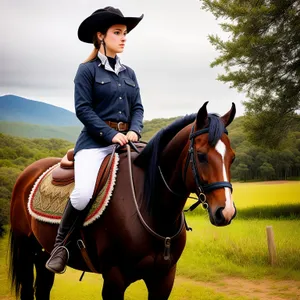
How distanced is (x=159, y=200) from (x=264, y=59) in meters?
5.13

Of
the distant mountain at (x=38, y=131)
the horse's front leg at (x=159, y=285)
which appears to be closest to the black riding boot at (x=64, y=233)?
the horse's front leg at (x=159, y=285)

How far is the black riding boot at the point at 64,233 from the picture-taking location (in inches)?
104

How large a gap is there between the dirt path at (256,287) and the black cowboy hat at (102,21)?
11.9 ft

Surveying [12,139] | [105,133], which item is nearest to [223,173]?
[105,133]

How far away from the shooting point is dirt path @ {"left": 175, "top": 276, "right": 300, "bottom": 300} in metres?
4.99

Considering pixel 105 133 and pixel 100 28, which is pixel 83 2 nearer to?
pixel 100 28

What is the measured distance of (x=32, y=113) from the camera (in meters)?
6.49

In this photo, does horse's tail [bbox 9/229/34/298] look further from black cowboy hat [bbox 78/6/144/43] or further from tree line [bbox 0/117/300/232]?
tree line [bbox 0/117/300/232]

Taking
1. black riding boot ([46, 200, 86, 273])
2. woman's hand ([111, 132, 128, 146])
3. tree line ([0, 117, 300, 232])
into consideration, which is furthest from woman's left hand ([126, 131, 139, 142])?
tree line ([0, 117, 300, 232])

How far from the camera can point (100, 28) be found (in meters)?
2.86

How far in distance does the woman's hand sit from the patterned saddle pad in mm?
93

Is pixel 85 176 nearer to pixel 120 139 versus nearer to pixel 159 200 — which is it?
pixel 120 139

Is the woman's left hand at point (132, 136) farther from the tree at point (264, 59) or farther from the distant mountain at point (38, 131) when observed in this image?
the tree at point (264, 59)

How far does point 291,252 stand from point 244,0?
4.17 metres
